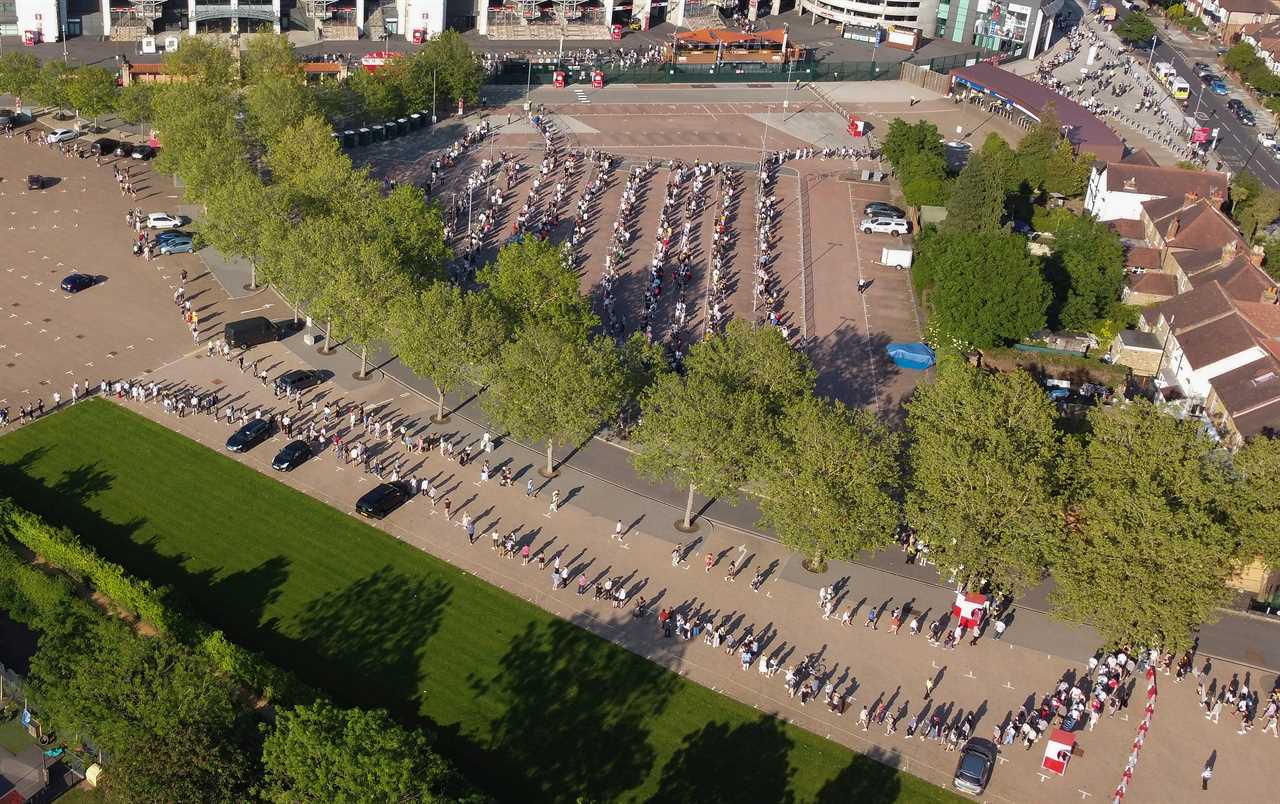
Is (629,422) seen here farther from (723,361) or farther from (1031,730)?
(1031,730)

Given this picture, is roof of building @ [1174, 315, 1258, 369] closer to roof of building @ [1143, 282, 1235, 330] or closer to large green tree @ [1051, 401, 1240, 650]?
roof of building @ [1143, 282, 1235, 330]

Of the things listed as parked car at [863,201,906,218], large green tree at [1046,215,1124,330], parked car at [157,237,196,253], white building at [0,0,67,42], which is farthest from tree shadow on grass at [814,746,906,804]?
white building at [0,0,67,42]

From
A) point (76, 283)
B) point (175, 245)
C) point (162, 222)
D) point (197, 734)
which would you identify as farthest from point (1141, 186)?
point (197, 734)

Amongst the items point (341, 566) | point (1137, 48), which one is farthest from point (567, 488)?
point (1137, 48)

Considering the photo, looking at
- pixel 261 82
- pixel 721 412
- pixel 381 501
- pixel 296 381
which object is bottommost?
pixel 381 501

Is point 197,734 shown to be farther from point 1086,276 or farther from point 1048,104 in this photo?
point 1048,104

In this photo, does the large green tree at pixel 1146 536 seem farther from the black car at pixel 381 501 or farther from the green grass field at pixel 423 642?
the black car at pixel 381 501
